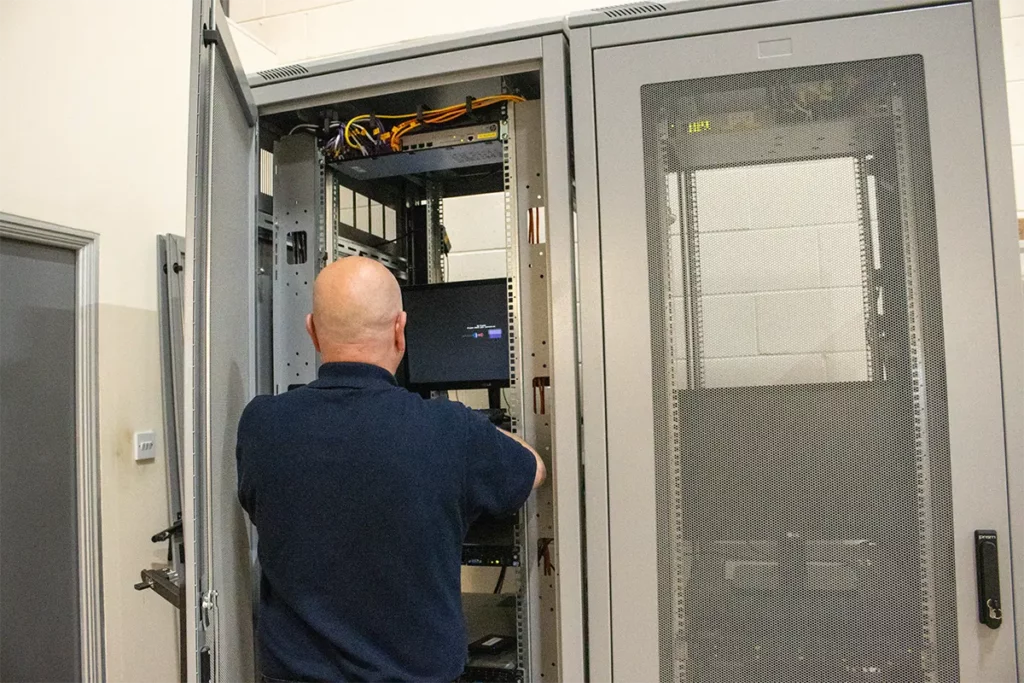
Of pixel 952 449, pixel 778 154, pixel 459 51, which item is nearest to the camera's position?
pixel 952 449

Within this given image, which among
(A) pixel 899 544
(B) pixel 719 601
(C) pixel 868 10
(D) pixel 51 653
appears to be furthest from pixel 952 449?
(D) pixel 51 653

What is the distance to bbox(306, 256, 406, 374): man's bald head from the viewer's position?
4.31ft

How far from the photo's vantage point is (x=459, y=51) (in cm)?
142

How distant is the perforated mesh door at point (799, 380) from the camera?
3.97 feet

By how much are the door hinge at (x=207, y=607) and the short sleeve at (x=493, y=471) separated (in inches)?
18.3

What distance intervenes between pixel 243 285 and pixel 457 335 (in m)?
0.46

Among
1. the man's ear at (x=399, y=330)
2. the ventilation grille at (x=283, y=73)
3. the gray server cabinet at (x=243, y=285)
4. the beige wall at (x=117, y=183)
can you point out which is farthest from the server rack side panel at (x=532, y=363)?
the beige wall at (x=117, y=183)

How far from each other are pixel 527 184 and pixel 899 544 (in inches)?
37.8

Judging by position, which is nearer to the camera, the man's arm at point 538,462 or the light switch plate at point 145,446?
the man's arm at point 538,462

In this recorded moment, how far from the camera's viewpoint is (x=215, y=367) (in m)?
1.25

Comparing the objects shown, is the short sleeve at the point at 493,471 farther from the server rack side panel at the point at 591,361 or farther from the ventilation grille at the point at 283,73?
the ventilation grille at the point at 283,73

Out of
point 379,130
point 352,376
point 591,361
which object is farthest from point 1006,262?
point 379,130

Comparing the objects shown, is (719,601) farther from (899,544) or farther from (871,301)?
(871,301)

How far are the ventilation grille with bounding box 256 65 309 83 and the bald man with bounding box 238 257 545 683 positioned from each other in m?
0.69
